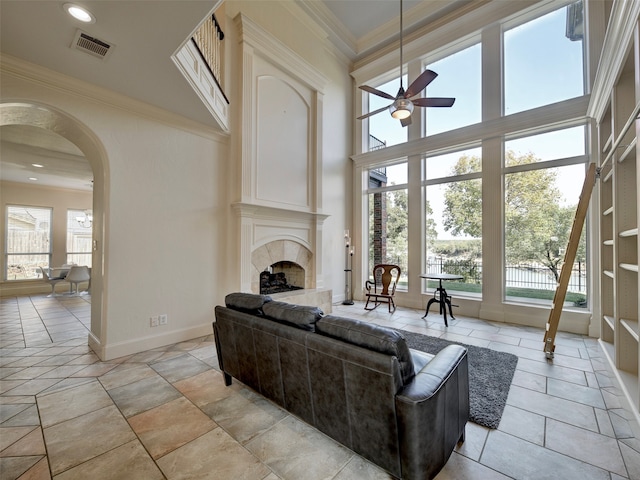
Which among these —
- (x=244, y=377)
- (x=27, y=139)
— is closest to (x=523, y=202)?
(x=244, y=377)

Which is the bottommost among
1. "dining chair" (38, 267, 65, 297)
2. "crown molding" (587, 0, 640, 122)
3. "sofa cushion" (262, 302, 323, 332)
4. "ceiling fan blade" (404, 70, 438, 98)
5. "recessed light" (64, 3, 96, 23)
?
"dining chair" (38, 267, 65, 297)

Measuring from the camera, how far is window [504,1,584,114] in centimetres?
429

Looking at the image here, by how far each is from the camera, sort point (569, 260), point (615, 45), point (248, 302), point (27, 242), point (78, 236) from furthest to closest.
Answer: point (78, 236) → point (27, 242) → point (569, 260) → point (615, 45) → point (248, 302)

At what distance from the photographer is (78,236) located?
28.3 feet

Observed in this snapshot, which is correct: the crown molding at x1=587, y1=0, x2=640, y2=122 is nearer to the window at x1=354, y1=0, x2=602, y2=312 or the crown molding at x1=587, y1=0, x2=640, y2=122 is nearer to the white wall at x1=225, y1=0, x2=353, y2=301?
the window at x1=354, y1=0, x2=602, y2=312

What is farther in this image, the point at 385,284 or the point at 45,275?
the point at 45,275

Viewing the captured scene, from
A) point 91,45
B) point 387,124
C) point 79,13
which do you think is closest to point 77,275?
point 91,45

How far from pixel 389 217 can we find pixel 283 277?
2769 millimetres

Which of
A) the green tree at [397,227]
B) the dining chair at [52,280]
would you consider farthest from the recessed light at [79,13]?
the dining chair at [52,280]

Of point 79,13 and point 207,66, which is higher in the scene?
point 207,66

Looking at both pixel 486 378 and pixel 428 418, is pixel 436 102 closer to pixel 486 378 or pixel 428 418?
pixel 486 378

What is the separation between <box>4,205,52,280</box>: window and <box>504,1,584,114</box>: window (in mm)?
11835

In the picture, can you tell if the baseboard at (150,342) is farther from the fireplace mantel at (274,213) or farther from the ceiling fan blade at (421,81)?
the ceiling fan blade at (421,81)

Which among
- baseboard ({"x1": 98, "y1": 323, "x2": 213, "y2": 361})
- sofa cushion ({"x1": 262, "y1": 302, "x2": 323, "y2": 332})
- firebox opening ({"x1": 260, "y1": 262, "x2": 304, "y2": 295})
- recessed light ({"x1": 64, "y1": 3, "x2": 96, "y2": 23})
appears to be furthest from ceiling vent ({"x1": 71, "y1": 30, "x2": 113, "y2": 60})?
firebox opening ({"x1": 260, "y1": 262, "x2": 304, "y2": 295})
